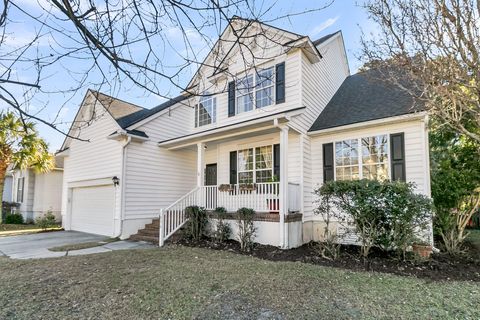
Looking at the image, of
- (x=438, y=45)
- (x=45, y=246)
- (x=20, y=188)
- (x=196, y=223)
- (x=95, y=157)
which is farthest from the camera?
(x=20, y=188)

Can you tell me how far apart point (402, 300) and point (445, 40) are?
5.74m

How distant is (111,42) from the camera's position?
2.94 m

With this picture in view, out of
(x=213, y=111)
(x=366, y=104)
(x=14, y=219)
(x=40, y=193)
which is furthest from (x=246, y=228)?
(x=14, y=219)

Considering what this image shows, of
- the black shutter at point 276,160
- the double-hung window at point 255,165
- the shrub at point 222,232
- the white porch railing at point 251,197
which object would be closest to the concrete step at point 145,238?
the white porch railing at point 251,197

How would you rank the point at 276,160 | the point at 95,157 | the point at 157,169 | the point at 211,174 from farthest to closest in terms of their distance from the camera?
the point at 211,174, the point at 95,157, the point at 157,169, the point at 276,160

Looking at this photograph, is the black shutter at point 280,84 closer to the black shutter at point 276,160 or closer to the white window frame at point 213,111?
the black shutter at point 276,160

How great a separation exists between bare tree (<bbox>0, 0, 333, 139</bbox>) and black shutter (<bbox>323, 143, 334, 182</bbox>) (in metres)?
6.93

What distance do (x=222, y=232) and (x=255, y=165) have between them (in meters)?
2.85

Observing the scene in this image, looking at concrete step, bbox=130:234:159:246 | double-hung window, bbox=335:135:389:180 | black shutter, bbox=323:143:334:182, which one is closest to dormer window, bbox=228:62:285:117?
black shutter, bbox=323:143:334:182

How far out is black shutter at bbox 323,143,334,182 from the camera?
9383 mm

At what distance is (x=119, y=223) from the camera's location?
1015 cm

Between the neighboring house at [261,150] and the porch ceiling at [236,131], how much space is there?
37mm

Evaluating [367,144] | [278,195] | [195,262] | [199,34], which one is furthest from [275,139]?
[199,34]

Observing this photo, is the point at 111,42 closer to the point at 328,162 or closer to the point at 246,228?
the point at 246,228
